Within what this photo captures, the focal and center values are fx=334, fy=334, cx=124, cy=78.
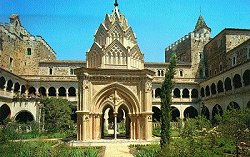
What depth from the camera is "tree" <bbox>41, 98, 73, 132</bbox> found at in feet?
128

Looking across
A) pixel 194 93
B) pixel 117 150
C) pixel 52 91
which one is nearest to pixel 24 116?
pixel 52 91

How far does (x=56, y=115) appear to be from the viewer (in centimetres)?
3912

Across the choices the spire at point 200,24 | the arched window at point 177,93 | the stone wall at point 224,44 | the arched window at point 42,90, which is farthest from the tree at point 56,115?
the spire at point 200,24

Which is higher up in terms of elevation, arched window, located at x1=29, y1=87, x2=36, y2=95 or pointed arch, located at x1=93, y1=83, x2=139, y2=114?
arched window, located at x1=29, y1=87, x2=36, y2=95

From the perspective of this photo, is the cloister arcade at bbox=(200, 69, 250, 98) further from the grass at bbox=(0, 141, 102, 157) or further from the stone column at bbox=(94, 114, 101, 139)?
the grass at bbox=(0, 141, 102, 157)

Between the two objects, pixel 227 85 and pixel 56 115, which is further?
pixel 227 85

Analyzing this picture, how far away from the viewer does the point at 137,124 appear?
86.7ft

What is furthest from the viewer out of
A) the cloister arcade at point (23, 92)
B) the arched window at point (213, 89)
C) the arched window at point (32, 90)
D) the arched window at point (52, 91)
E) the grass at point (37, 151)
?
the arched window at point (52, 91)

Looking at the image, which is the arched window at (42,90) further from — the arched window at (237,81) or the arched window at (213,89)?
the arched window at (237,81)

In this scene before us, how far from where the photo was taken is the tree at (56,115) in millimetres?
39125

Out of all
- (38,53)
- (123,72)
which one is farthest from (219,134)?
(38,53)

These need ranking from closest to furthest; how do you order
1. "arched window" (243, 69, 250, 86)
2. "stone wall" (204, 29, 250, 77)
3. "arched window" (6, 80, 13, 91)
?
"arched window" (243, 69, 250, 86) < "arched window" (6, 80, 13, 91) < "stone wall" (204, 29, 250, 77)

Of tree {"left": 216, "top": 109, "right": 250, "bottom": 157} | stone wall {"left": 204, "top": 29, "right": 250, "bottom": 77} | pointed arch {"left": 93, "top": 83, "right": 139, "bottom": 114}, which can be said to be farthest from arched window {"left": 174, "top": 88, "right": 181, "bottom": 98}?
tree {"left": 216, "top": 109, "right": 250, "bottom": 157}

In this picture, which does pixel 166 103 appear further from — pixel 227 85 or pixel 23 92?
pixel 23 92
